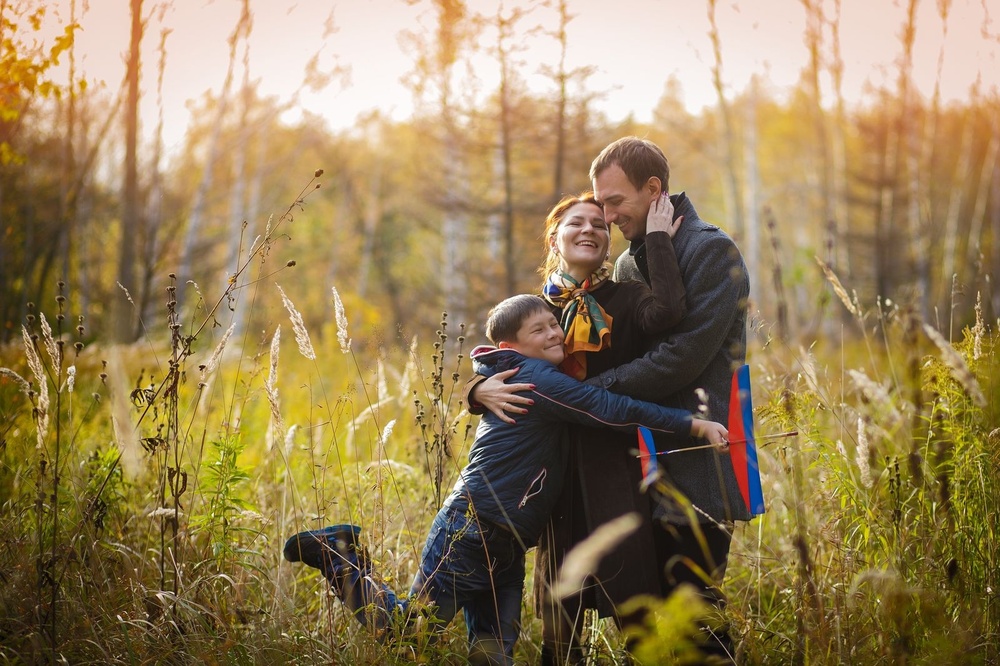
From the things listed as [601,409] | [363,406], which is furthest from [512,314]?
[363,406]

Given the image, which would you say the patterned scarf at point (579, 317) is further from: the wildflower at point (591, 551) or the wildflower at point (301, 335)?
the wildflower at point (301, 335)

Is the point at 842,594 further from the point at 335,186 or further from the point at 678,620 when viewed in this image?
the point at 335,186

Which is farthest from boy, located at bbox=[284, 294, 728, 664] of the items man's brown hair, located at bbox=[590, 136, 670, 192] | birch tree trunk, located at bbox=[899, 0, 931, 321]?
birch tree trunk, located at bbox=[899, 0, 931, 321]

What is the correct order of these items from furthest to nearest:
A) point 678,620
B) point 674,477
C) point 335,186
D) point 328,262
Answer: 1. point 328,262
2. point 335,186
3. point 674,477
4. point 678,620

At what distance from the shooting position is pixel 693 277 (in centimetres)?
260

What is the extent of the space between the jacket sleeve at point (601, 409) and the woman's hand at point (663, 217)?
1.92ft

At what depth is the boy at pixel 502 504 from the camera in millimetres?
2525

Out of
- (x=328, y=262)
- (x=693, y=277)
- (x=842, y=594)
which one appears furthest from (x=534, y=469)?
(x=328, y=262)

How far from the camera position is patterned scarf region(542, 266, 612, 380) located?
261 cm

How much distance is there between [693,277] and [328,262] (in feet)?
79.5

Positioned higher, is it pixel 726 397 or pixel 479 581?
pixel 726 397

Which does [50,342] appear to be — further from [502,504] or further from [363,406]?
[363,406]

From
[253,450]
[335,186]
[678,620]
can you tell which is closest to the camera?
[678,620]

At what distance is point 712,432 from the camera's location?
2.49 metres
